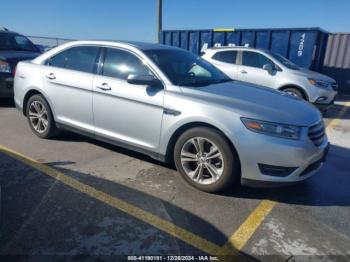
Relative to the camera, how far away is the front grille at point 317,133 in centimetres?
343

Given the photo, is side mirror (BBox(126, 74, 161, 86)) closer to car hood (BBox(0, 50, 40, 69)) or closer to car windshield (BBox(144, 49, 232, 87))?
car windshield (BBox(144, 49, 232, 87))

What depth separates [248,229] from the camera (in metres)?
2.99

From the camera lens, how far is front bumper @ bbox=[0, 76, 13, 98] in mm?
7188

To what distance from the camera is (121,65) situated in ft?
13.9

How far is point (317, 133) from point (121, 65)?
253 cm

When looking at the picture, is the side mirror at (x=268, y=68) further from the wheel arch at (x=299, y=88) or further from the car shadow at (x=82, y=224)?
the car shadow at (x=82, y=224)

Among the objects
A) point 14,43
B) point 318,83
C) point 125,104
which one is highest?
point 14,43

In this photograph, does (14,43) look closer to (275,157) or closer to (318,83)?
(275,157)

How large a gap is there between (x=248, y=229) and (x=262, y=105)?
1.33 meters

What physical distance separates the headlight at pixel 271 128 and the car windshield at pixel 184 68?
1.01 meters

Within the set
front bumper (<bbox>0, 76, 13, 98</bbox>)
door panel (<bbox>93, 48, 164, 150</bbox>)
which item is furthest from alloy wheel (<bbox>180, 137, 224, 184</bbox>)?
front bumper (<bbox>0, 76, 13, 98</bbox>)

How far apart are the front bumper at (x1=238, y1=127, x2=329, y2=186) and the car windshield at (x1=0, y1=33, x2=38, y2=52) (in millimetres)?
7383

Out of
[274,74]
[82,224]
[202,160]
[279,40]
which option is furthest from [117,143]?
[279,40]

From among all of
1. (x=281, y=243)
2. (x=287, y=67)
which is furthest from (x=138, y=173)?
(x=287, y=67)
